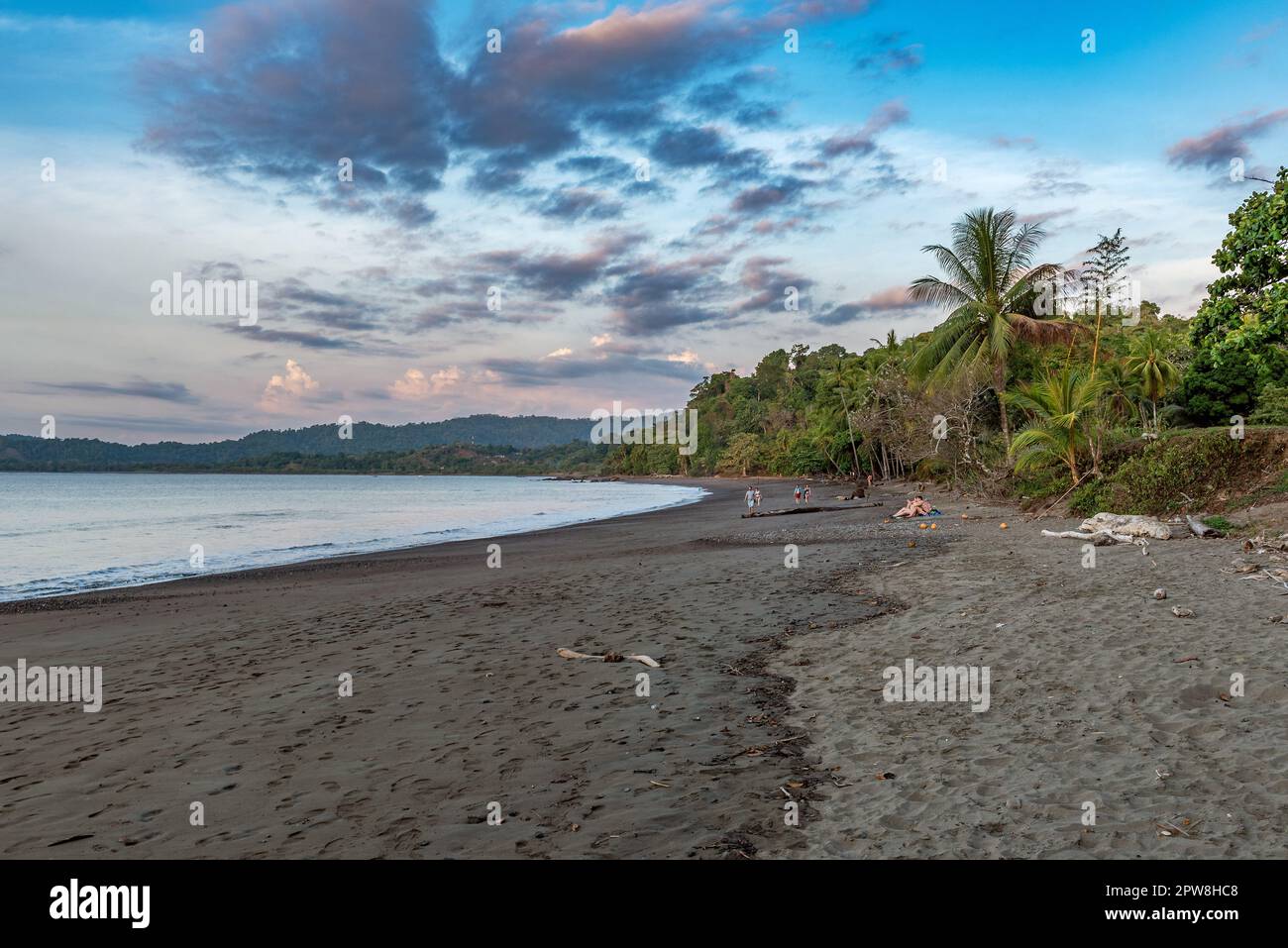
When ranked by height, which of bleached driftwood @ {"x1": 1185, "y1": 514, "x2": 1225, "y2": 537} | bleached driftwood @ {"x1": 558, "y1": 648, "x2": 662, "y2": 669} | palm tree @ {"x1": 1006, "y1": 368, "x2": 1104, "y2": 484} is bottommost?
bleached driftwood @ {"x1": 558, "y1": 648, "x2": 662, "y2": 669}

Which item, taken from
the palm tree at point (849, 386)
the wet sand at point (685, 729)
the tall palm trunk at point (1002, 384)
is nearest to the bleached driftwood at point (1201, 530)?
the wet sand at point (685, 729)

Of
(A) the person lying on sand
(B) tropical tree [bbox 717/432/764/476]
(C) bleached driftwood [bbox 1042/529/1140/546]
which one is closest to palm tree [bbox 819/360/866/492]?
(B) tropical tree [bbox 717/432/764/476]

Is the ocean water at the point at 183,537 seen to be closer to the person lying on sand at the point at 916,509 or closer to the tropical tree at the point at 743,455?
the person lying on sand at the point at 916,509

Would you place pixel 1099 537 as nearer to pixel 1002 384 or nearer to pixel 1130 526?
pixel 1130 526

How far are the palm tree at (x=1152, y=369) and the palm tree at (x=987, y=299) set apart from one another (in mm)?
3490

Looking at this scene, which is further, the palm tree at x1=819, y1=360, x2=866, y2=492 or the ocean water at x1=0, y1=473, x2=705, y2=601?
the palm tree at x1=819, y1=360, x2=866, y2=492

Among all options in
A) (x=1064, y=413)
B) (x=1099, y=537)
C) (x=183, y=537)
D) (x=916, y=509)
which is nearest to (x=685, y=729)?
(x=1099, y=537)

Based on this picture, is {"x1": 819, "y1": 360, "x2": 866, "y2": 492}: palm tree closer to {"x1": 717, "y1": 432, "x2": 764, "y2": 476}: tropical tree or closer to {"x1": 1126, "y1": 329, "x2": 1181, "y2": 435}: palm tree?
{"x1": 1126, "y1": 329, "x2": 1181, "y2": 435}: palm tree

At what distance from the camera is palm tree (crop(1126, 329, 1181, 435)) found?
95.5ft

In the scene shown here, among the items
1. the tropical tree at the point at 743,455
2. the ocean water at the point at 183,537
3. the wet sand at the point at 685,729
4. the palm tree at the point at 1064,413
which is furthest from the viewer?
the tropical tree at the point at 743,455

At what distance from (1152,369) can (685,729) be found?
31.3m

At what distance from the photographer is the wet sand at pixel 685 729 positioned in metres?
4.26

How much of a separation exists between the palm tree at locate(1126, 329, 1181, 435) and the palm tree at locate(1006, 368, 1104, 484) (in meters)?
9.00

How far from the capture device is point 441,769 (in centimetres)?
532
